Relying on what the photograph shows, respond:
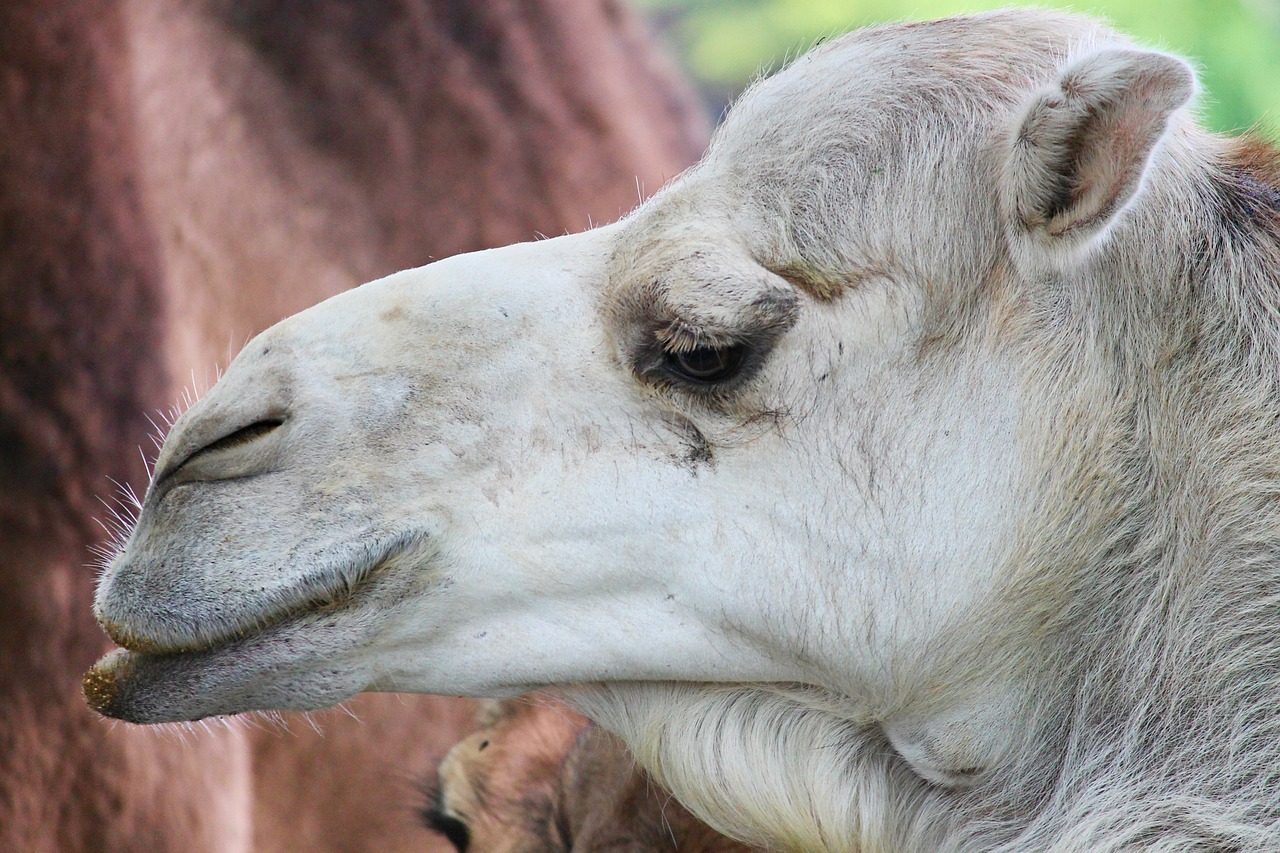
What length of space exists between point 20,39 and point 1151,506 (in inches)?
79.7

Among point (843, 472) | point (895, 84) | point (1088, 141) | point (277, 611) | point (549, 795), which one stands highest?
point (895, 84)

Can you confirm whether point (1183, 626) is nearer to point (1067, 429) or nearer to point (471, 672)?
point (1067, 429)

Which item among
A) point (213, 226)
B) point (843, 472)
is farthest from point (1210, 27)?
point (843, 472)

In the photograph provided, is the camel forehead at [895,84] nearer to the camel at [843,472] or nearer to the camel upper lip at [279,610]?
the camel at [843,472]

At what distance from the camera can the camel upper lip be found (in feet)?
5.45

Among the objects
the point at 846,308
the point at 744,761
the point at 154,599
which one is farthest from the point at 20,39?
the point at 744,761

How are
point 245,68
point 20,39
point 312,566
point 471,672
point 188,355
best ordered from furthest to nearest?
point 245,68, point 188,355, point 20,39, point 471,672, point 312,566

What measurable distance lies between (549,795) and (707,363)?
3.13ft

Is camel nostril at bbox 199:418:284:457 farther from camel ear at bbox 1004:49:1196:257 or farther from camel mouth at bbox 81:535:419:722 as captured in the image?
camel ear at bbox 1004:49:1196:257

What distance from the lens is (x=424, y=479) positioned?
5.64 feet

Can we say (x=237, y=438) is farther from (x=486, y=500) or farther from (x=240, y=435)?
(x=486, y=500)

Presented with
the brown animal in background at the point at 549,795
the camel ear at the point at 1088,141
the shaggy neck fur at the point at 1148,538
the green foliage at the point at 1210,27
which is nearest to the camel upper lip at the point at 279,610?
the brown animal in background at the point at 549,795

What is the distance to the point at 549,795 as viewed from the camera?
230 cm

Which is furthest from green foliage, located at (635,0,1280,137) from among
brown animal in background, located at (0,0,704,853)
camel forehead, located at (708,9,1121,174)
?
camel forehead, located at (708,9,1121,174)
